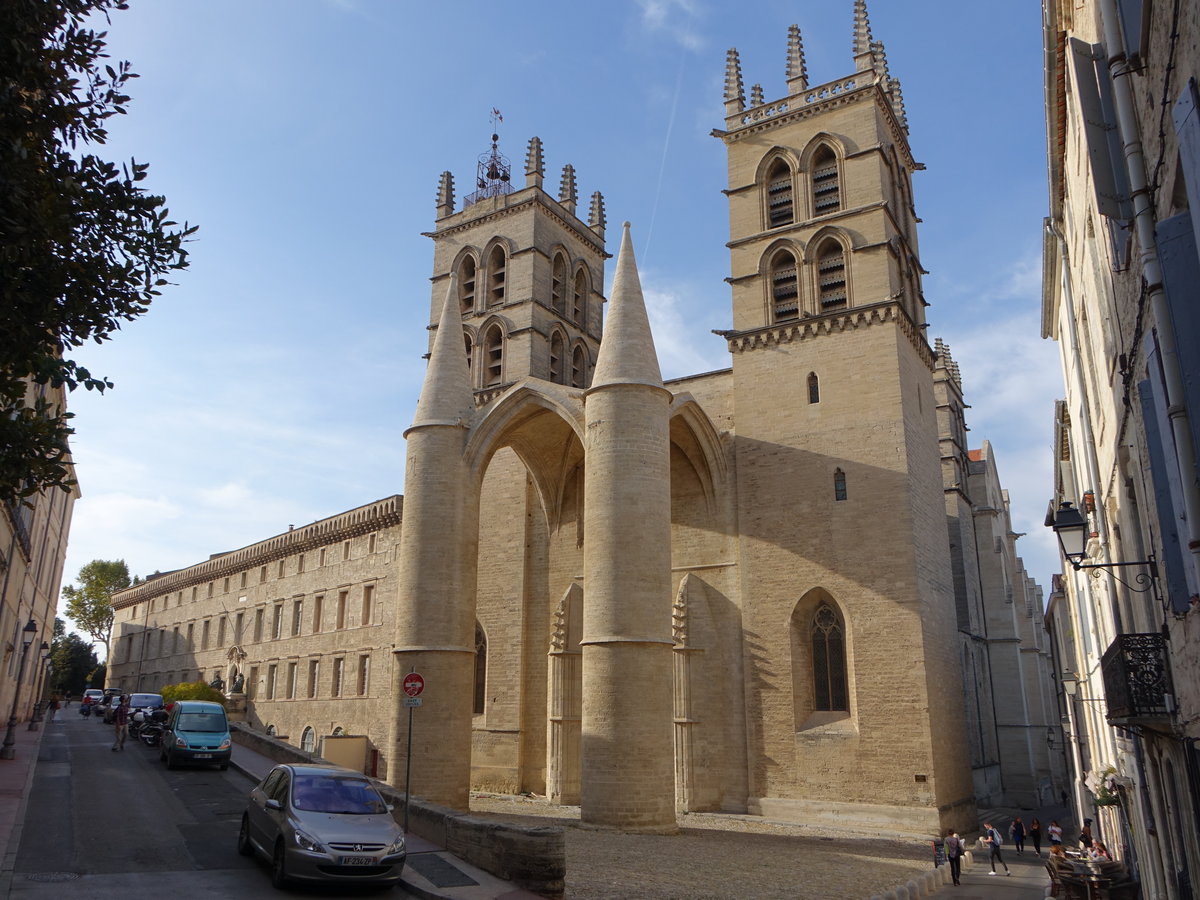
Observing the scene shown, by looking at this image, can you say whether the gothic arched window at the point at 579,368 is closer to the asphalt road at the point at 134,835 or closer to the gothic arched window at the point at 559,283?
the gothic arched window at the point at 559,283

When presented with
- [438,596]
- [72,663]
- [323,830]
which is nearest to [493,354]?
[438,596]

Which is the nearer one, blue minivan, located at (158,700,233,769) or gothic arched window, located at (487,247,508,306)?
blue minivan, located at (158,700,233,769)

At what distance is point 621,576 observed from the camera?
16.4m

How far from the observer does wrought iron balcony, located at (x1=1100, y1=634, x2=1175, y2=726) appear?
659 cm

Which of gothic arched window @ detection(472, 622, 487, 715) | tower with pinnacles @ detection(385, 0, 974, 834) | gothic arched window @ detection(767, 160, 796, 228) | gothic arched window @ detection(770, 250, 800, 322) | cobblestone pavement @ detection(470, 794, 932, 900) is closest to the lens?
cobblestone pavement @ detection(470, 794, 932, 900)

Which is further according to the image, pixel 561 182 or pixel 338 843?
pixel 561 182

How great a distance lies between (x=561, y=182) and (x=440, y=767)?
63.1 feet

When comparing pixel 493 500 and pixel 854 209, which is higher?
pixel 854 209

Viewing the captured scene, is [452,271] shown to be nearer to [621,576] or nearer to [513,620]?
[513,620]

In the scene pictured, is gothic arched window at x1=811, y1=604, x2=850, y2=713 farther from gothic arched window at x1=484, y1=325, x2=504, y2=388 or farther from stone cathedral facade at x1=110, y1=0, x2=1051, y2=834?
gothic arched window at x1=484, y1=325, x2=504, y2=388

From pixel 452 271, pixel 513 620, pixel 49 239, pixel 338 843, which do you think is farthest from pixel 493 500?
pixel 49 239

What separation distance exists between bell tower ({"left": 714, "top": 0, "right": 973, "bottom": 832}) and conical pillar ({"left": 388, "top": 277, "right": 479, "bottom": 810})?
620cm

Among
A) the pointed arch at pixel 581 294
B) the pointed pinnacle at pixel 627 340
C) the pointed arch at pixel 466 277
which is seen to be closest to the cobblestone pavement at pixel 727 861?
the pointed pinnacle at pixel 627 340

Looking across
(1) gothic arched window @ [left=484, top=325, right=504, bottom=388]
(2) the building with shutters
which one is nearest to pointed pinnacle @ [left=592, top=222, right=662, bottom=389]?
(2) the building with shutters
